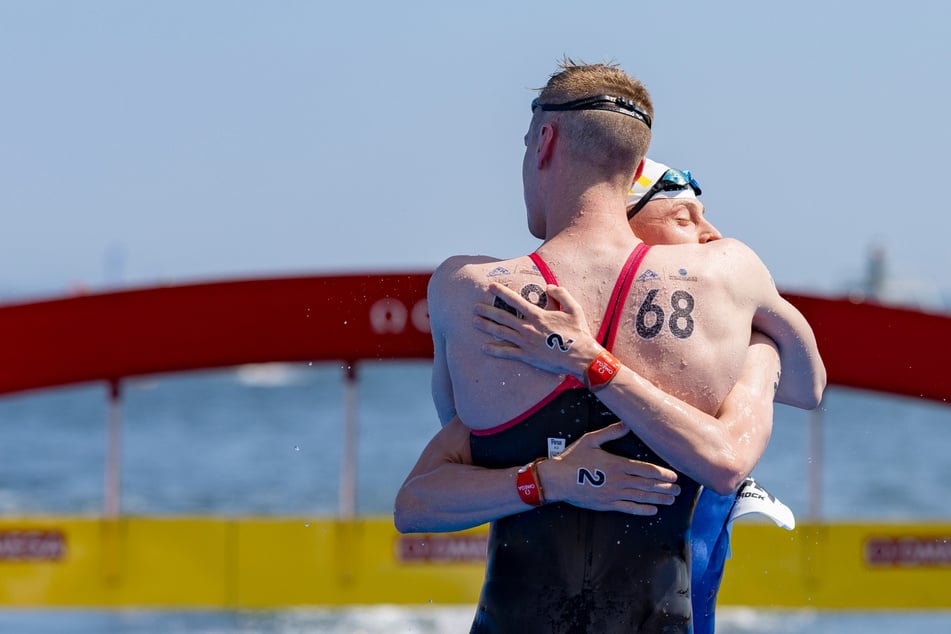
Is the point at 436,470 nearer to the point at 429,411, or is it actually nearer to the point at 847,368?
the point at 847,368

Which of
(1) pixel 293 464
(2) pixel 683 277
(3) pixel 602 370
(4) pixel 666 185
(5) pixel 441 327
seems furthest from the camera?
(1) pixel 293 464

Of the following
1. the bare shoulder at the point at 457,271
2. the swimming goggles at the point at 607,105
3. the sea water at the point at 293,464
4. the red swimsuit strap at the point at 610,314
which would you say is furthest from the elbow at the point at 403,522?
the sea water at the point at 293,464

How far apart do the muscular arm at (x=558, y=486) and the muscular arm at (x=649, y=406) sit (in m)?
0.06

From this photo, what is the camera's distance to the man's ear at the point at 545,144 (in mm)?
2537

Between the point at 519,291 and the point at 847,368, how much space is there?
5.06 metres

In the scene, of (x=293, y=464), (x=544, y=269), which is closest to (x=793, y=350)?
(x=544, y=269)

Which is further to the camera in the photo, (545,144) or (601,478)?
(545,144)

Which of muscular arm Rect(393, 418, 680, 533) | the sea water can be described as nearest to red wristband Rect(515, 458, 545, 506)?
muscular arm Rect(393, 418, 680, 533)

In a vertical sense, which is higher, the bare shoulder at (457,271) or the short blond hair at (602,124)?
the short blond hair at (602,124)

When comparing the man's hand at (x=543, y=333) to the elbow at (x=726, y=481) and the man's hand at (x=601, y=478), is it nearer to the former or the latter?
the man's hand at (x=601, y=478)

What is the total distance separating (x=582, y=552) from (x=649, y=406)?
0.35m

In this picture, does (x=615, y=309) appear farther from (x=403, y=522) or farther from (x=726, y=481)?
(x=403, y=522)

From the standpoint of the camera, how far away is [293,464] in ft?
114

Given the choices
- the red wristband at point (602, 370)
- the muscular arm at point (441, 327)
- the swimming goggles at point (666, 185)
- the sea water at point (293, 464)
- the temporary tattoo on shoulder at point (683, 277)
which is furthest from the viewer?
the sea water at point (293, 464)
